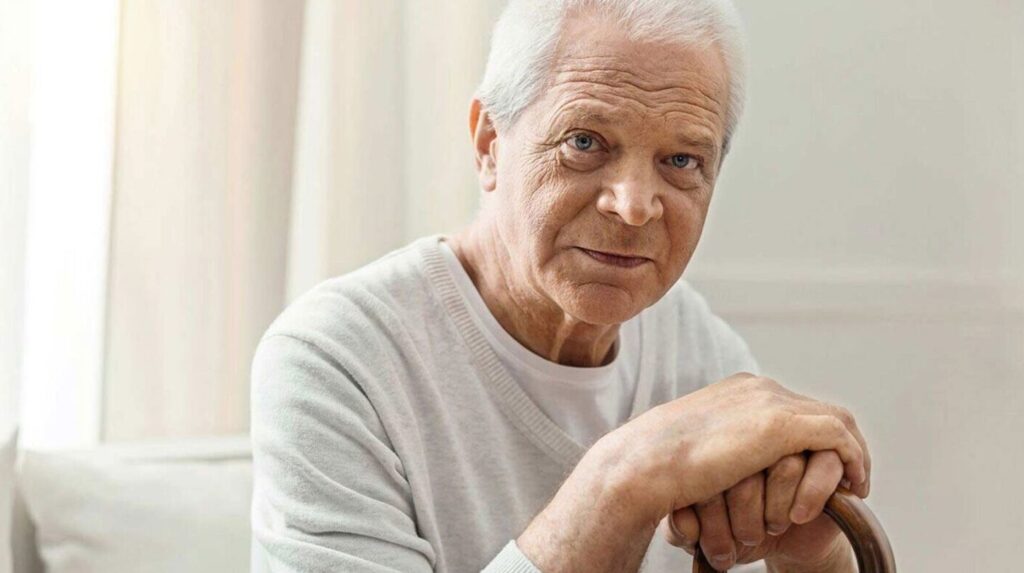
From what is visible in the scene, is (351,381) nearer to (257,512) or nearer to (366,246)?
(257,512)

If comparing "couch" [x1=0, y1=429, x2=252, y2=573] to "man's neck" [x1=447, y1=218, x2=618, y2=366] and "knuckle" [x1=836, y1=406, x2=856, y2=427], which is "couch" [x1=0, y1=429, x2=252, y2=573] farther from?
"knuckle" [x1=836, y1=406, x2=856, y2=427]

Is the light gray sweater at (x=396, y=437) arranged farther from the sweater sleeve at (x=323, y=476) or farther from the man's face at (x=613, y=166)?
the man's face at (x=613, y=166)

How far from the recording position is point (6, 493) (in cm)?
162

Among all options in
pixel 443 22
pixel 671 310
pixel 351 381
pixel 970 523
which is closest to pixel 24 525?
pixel 351 381

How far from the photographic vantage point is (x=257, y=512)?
135 cm

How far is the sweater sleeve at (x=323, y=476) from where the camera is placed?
125 centimetres

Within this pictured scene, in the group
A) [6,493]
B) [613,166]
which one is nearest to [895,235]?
[613,166]

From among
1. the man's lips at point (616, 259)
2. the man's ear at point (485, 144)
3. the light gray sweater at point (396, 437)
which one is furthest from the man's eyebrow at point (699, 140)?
the light gray sweater at point (396, 437)

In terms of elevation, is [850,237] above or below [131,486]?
above

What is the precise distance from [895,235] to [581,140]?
1.29 m

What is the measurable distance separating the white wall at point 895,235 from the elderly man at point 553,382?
91 cm

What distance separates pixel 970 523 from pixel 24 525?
176cm

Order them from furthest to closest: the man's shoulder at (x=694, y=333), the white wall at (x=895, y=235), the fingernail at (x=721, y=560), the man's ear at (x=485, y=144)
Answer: the white wall at (x=895, y=235) → the man's shoulder at (x=694, y=333) → the man's ear at (x=485, y=144) → the fingernail at (x=721, y=560)

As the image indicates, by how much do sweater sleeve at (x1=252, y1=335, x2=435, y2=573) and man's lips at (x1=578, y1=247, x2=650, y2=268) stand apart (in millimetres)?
287
